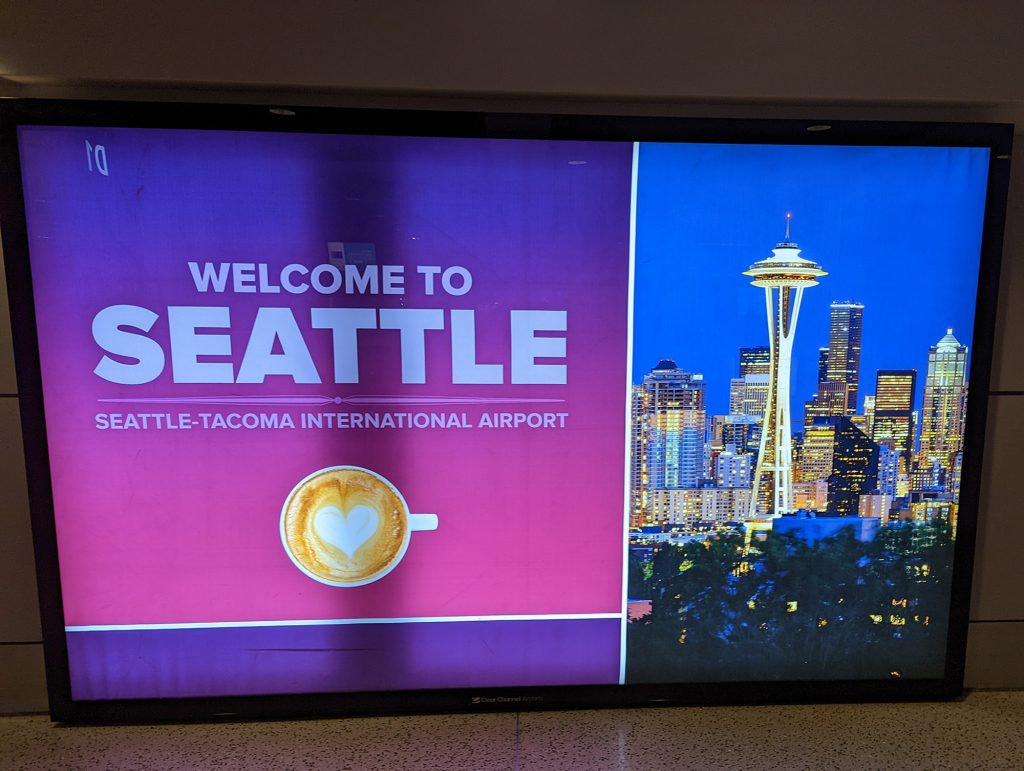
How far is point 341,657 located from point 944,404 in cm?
215

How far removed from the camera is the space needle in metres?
1.72

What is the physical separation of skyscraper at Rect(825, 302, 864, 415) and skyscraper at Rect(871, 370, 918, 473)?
87mm

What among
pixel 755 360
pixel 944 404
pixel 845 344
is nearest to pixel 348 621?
pixel 755 360

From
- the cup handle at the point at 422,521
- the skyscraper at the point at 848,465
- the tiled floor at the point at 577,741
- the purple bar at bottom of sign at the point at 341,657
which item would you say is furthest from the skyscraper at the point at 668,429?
the tiled floor at the point at 577,741

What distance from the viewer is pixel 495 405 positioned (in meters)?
1.75

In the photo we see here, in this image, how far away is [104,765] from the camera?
167 centimetres

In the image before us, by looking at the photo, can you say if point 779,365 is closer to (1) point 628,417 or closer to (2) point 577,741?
(1) point 628,417

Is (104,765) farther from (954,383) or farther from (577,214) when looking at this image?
(954,383)

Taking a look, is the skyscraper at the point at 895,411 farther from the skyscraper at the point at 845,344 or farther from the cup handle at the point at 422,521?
the cup handle at the point at 422,521

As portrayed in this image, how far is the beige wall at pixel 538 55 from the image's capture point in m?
1.55

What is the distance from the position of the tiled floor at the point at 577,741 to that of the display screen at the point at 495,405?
0.13m

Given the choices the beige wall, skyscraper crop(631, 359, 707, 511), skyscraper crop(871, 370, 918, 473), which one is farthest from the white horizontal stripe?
skyscraper crop(871, 370, 918, 473)

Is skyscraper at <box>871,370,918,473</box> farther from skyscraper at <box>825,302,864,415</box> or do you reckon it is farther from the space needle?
the space needle

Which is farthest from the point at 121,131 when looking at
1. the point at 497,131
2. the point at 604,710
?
the point at 604,710
